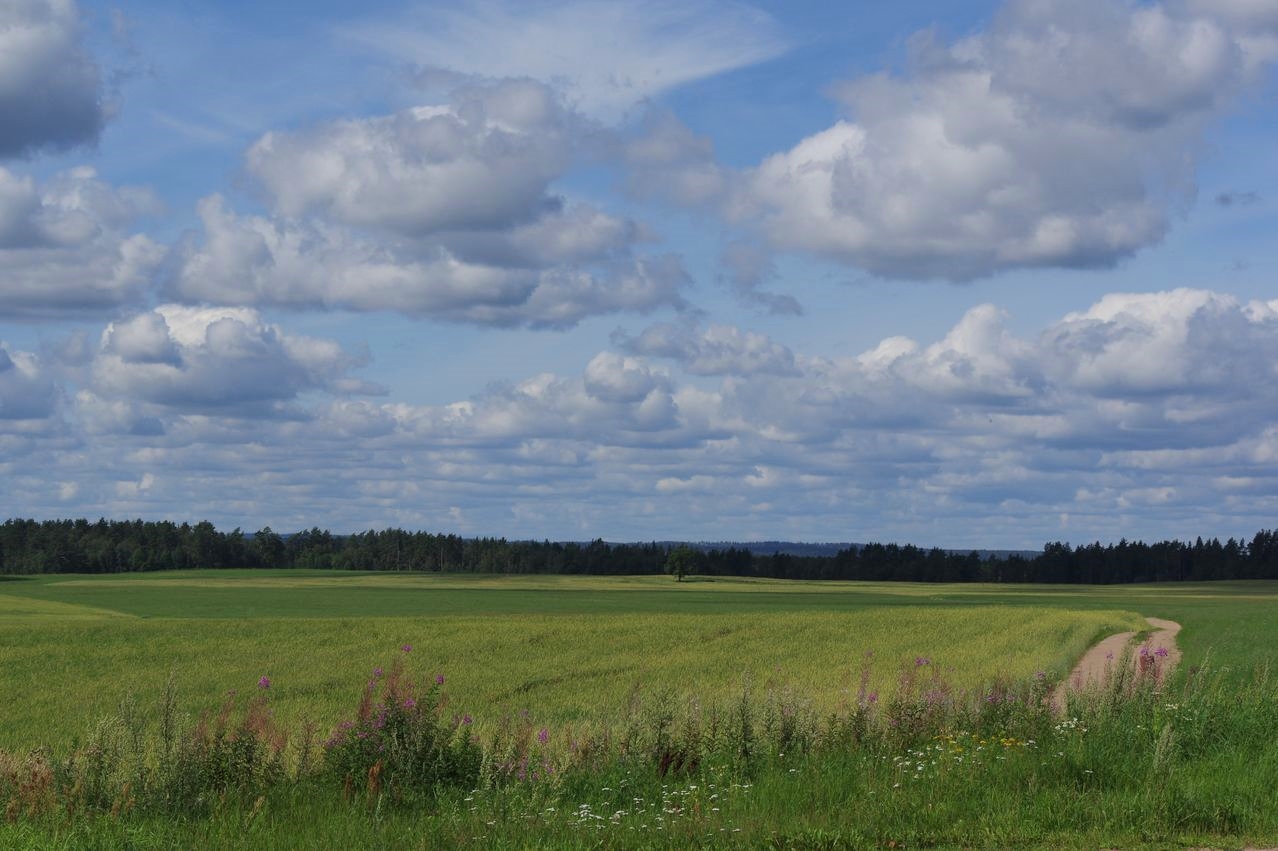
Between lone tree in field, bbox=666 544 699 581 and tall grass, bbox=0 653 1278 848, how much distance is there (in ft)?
496

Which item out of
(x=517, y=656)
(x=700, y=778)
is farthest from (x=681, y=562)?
(x=700, y=778)

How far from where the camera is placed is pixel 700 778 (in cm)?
1399

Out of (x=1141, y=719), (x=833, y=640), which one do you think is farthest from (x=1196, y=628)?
(x=1141, y=719)

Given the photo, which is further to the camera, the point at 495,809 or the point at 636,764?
the point at 636,764

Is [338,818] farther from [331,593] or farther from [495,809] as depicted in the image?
[331,593]

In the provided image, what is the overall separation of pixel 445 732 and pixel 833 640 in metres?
37.2

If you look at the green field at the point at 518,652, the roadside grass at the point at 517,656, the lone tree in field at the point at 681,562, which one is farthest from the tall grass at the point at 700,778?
the lone tree in field at the point at 681,562

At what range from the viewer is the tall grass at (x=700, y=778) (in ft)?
36.0

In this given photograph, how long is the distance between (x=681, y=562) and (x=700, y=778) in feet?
510

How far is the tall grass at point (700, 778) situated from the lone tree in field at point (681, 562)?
151141 mm

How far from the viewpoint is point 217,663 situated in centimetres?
3859

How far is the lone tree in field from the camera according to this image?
168 metres

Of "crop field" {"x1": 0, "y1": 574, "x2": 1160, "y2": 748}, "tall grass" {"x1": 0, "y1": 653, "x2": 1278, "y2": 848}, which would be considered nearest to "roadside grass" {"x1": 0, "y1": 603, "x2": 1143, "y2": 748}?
"crop field" {"x1": 0, "y1": 574, "x2": 1160, "y2": 748}

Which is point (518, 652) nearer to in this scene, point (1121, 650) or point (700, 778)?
point (1121, 650)
